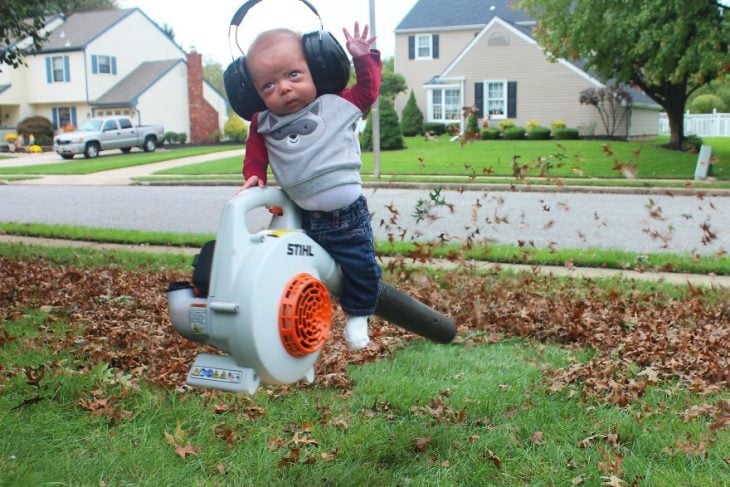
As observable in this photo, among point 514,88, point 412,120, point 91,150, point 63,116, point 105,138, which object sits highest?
point 514,88

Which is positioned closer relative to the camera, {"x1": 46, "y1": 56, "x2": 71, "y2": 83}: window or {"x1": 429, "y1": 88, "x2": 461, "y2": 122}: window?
{"x1": 429, "y1": 88, "x2": 461, "y2": 122}: window

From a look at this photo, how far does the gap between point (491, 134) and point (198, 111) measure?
64.9 ft

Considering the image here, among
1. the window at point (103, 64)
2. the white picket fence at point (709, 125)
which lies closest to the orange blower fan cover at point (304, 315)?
the window at point (103, 64)

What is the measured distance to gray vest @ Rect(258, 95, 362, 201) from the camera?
283 cm

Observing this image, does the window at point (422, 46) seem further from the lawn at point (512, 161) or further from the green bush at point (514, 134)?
the lawn at point (512, 161)

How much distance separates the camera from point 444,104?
40.4m

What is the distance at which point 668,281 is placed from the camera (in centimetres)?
707

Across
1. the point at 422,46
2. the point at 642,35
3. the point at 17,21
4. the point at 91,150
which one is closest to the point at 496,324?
the point at 17,21

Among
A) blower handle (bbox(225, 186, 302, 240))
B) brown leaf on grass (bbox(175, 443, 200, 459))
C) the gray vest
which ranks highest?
the gray vest

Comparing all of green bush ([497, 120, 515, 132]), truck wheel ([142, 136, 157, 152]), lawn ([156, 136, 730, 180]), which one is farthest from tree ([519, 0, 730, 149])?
truck wheel ([142, 136, 157, 152])

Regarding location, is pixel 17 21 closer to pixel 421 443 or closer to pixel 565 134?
pixel 421 443

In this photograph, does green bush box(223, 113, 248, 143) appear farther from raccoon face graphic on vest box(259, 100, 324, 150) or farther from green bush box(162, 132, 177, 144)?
raccoon face graphic on vest box(259, 100, 324, 150)

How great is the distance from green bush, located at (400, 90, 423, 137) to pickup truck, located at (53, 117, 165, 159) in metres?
12.2

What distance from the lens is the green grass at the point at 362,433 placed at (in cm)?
323
